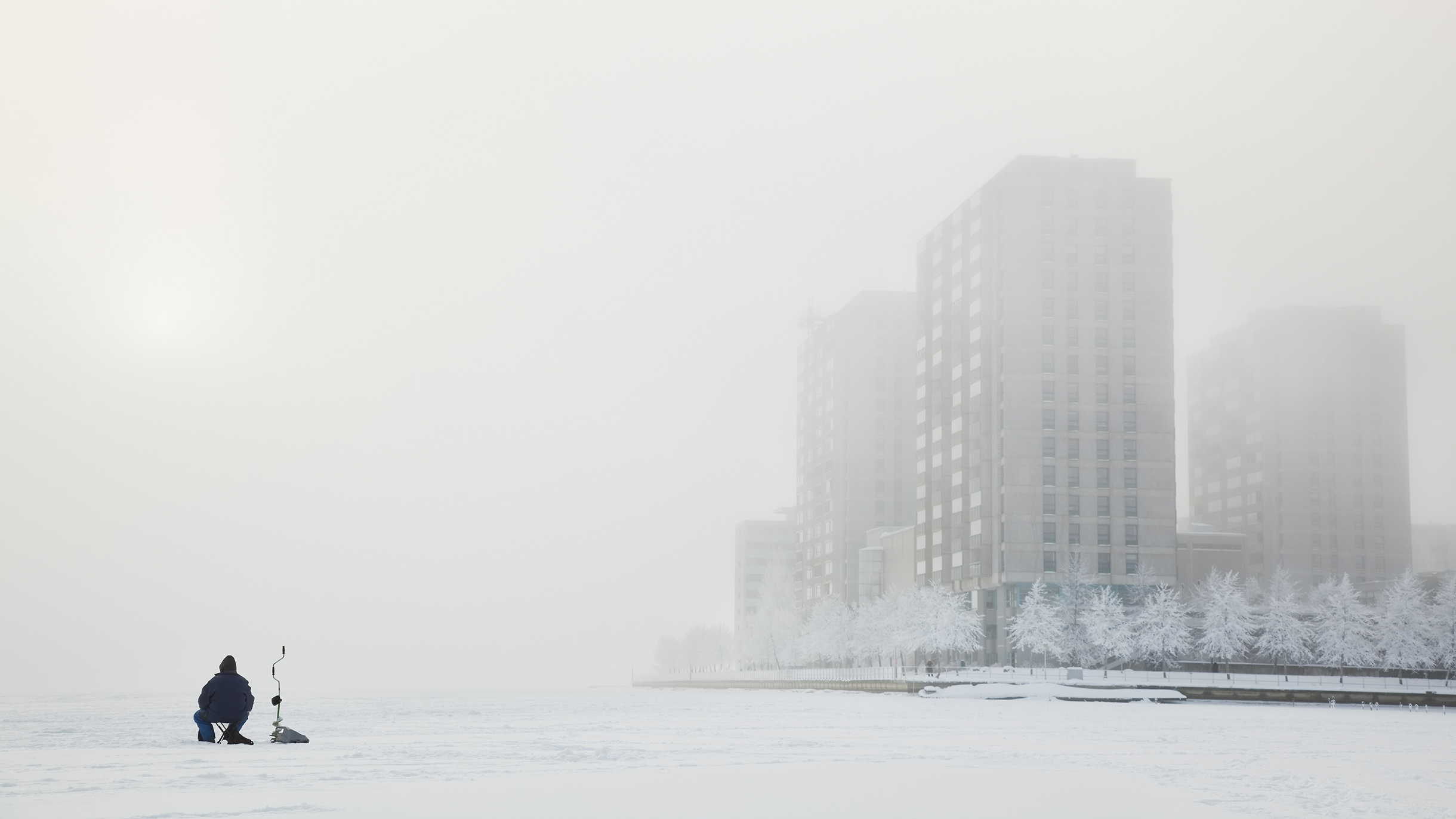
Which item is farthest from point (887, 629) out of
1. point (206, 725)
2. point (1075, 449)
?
point (206, 725)

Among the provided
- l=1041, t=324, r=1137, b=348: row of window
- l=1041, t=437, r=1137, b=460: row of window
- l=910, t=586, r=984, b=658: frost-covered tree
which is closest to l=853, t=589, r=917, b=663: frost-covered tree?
l=910, t=586, r=984, b=658: frost-covered tree

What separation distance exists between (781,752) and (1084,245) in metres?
128

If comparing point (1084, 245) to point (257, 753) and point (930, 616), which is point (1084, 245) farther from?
point (257, 753)

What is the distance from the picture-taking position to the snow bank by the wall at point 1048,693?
79.6 meters

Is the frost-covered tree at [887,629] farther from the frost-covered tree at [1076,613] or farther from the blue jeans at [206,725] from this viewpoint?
the blue jeans at [206,725]

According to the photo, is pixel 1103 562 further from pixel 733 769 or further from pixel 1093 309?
pixel 733 769

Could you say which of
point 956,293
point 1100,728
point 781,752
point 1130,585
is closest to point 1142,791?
point 781,752

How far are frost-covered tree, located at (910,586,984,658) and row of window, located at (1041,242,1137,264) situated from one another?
36.9m

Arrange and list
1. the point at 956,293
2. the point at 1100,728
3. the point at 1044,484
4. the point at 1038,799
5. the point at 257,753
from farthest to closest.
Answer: the point at 956,293
the point at 1044,484
the point at 1100,728
the point at 257,753
the point at 1038,799

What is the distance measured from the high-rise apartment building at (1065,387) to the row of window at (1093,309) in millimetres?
139

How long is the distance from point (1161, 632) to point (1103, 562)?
2487cm

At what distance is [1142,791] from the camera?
68.4 feet

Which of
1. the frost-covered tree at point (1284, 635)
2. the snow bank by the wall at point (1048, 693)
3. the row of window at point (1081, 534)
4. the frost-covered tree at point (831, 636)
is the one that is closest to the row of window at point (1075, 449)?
the row of window at point (1081, 534)

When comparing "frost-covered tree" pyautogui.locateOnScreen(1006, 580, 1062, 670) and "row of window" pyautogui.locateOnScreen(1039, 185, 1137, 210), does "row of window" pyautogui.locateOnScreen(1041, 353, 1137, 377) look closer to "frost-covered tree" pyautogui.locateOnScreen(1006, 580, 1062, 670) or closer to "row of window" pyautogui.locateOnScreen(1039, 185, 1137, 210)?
"row of window" pyautogui.locateOnScreen(1039, 185, 1137, 210)
